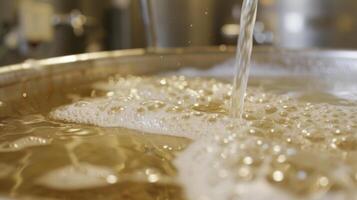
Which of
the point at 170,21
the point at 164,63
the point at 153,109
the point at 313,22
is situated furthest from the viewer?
the point at 313,22

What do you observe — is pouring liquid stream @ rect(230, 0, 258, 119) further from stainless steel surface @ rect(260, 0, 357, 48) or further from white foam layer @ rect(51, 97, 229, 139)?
stainless steel surface @ rect(260, 0, 357, 48)

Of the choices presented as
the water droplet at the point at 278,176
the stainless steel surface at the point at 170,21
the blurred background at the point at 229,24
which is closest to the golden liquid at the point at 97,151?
the water droplet at the point at 278,176

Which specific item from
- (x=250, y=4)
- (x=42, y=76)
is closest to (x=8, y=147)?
(x=42, y=76)

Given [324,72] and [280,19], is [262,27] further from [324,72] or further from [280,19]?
[324,72]

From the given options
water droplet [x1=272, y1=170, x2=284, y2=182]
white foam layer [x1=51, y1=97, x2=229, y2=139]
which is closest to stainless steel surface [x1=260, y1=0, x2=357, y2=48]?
white foam layer [x1=51, y1=97, x2=229, y2=139]

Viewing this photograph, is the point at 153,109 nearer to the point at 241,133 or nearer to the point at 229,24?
the point at 241,133

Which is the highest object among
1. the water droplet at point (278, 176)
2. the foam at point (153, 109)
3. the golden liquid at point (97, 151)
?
the water droplet at point (278, 176)

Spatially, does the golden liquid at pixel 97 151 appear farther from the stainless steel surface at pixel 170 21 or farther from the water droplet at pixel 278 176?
the stainless steel surface at pixel 170 21

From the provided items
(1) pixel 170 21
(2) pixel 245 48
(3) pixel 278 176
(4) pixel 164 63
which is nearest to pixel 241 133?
(3) pixel 278 176
